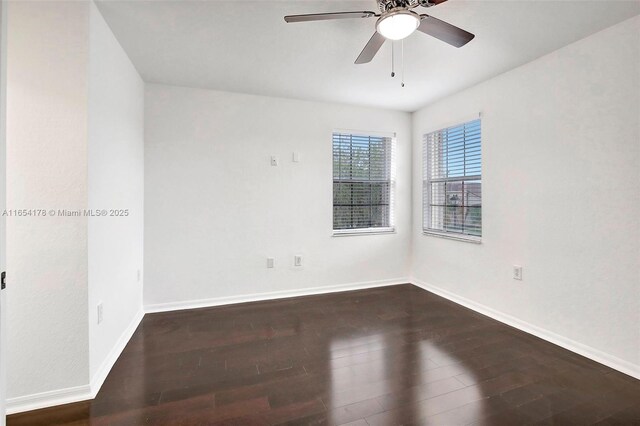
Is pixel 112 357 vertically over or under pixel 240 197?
under

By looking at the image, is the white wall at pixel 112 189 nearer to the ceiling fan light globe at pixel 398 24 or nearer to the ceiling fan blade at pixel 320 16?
the ceiling fan blade at pixel 320 16

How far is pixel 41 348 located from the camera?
1.78m

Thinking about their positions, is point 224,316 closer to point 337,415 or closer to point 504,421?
point 337,415

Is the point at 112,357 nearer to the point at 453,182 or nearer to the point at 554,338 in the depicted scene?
the point at 554,338

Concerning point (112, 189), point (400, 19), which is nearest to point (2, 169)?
point (112, 189)

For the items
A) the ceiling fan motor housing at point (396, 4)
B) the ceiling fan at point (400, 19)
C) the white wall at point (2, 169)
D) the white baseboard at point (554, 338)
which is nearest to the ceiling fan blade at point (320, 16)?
the ceiling fan at point (400, 19)

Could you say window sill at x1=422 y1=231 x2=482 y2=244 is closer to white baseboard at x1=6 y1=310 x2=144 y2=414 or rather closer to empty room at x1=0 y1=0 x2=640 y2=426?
empty room at x1=0 y1=0 x2=640 y2=426

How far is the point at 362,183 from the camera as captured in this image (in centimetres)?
420

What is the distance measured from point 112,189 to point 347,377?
2.22m

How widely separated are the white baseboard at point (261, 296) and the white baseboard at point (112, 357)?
30 centimetres

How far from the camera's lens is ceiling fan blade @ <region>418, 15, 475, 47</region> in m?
1.73

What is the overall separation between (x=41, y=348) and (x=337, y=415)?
180 cm

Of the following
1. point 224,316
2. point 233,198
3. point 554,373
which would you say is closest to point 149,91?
point 233,198

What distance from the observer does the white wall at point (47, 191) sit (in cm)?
173
